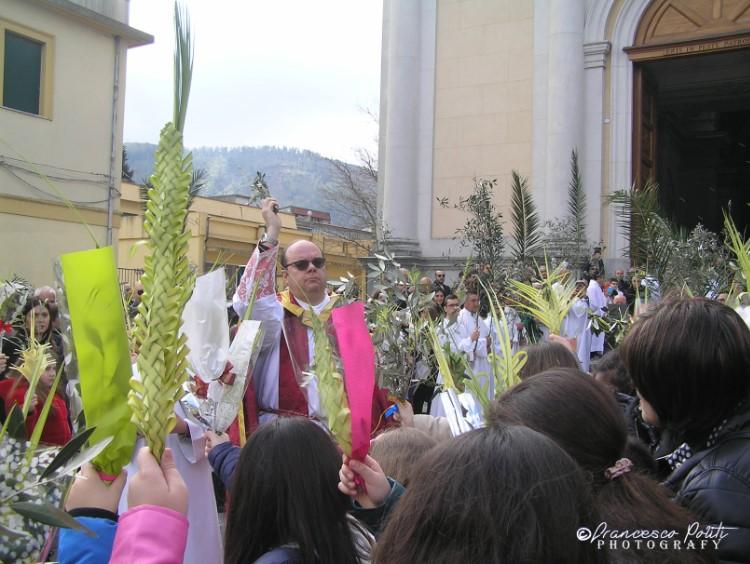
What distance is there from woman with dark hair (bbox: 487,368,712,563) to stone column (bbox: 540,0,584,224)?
497 inches

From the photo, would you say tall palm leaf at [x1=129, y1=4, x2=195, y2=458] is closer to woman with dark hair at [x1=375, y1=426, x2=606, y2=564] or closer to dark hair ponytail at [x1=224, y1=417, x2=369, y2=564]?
woman with dark hair at [x1=375, y1=426, x2=606, y2=564]

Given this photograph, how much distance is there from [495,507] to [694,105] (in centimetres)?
2120

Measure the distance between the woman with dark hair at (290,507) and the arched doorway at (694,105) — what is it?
13.5 metres

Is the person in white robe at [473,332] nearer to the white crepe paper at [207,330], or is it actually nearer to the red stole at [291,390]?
the red stole at [291,390]

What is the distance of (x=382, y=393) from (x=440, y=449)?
2.92 metres

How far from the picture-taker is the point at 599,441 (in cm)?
181

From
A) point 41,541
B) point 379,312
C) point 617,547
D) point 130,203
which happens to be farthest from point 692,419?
point 130,203

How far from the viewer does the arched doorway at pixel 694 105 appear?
14.0 meters

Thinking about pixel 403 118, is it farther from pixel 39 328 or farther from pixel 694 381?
pixel 694 381

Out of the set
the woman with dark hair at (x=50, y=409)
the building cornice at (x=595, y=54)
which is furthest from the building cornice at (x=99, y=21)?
the woman with dark hair at (x=50, y=409)

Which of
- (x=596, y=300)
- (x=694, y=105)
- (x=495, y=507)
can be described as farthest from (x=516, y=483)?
(x=694, y=105)

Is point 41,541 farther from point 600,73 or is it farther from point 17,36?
point 17,36

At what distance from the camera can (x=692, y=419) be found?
1992mm

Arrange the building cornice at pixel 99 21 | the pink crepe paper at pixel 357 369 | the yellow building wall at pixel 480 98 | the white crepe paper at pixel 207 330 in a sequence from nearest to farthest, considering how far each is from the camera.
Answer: the pink crepe paper at pixel 357 369, the white crepe paper at pixel 207 330, the yellow building wall at pixel 480 98, the building cornice at pixel 99 21
